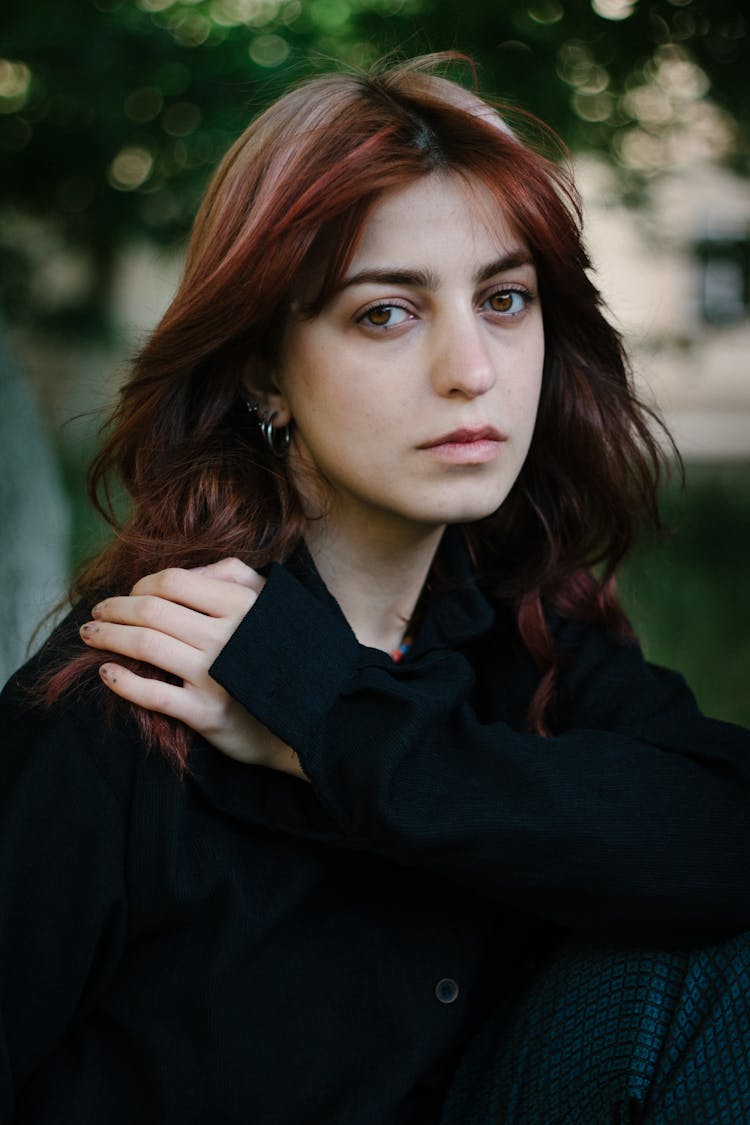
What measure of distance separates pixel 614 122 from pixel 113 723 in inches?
137

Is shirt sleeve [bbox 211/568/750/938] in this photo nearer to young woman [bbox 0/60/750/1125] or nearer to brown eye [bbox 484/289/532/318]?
young woman [bbox 0/60/750/1125]

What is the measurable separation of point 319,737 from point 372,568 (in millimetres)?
538

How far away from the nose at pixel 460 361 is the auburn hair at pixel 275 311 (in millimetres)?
192

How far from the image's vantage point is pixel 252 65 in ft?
13.5

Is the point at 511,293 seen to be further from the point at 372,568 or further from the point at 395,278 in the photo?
the point at 372,568

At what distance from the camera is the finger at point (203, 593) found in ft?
5.99

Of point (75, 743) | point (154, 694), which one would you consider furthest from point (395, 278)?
point (75, 743)

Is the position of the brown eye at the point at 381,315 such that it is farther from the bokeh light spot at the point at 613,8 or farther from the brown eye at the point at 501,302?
the bokeh light spot at the point at 613,8

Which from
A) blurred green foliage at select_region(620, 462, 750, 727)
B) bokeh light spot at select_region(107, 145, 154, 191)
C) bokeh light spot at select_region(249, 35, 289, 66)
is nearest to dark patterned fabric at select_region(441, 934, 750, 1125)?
blurred green foliage at select_region(620, 462, 750, 727)

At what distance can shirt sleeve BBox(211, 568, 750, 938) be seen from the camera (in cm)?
174

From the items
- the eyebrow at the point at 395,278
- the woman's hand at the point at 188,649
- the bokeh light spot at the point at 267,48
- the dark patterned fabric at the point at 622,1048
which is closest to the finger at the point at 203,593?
the woman's hand at the point at 188,649

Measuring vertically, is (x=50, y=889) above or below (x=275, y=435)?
below

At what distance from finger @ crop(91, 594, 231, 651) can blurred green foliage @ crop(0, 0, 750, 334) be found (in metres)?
2.25

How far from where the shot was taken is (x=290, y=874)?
1.95 m
